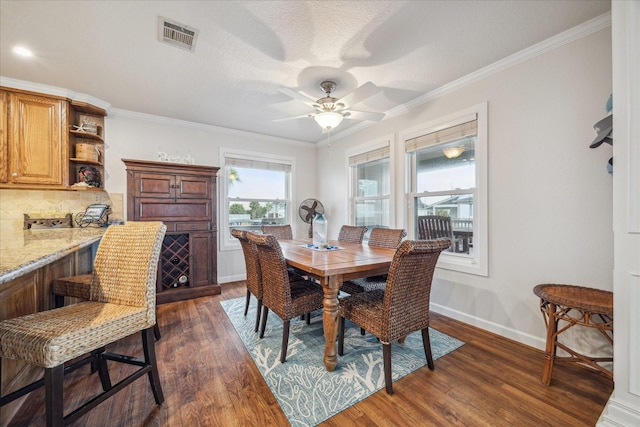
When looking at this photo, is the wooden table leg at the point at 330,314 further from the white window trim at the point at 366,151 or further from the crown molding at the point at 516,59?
the crown molding at the point at 516,59

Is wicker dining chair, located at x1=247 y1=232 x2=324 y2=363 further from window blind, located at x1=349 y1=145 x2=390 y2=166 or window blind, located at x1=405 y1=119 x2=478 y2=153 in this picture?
window blind, located at x1=349 y1=145 x2=390 y2=166

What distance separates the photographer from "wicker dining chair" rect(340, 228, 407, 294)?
247cm

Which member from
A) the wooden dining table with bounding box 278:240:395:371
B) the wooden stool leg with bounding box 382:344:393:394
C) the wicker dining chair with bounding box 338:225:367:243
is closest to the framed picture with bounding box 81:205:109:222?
the wooden dining table with bounding box 278:240:395:371

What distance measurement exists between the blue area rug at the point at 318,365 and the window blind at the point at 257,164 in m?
2.53

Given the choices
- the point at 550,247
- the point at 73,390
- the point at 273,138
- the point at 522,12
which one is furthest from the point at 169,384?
the point at 273,138

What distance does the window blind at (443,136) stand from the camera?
2.55 meters

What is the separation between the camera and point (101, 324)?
1.14 m

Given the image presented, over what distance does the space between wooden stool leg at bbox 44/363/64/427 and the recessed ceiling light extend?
8.54 ft

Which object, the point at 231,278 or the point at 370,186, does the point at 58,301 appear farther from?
the point at 370,186

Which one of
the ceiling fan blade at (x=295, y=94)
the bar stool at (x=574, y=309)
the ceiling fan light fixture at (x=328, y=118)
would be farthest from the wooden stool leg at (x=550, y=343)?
the ceiling fan blade at (x=295, y=94)

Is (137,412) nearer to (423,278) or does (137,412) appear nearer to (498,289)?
(423,278)

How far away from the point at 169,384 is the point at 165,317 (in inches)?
50.3

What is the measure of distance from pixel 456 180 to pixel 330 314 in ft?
6.60

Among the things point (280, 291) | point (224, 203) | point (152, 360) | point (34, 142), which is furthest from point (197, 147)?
point (152, 360)
